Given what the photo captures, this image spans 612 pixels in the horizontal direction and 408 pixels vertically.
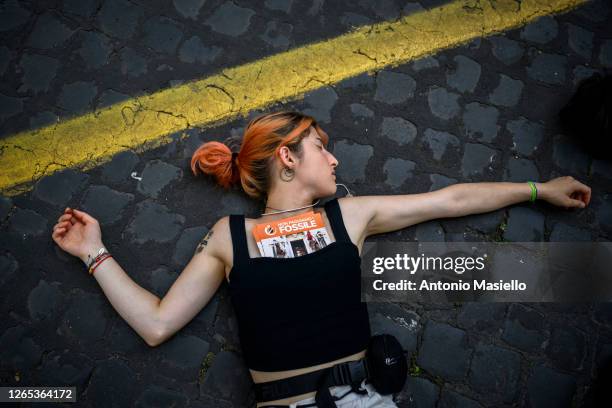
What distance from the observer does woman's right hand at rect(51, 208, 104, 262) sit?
3076mm

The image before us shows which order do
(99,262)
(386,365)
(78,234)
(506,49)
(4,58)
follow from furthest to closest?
(506,49) < (4,58) < (78,234) < (99,262) < (386,365)

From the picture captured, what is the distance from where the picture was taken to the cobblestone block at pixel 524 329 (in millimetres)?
3148

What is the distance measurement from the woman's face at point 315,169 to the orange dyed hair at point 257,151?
0.17 feet

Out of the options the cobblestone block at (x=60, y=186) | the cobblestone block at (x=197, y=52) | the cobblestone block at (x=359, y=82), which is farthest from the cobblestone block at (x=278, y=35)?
the cobblestone block at (x=60, y=186)

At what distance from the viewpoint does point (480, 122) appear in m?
3.44

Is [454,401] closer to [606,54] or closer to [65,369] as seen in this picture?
[65,369]

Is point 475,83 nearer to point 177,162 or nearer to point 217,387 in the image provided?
point 177,162

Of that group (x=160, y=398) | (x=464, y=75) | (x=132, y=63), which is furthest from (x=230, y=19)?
(x=160, y=398)

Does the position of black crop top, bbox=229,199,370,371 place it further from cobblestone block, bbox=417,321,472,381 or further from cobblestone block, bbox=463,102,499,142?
cobblestone block, bbox=463,102,499,142

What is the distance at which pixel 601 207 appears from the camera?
10.9 ft

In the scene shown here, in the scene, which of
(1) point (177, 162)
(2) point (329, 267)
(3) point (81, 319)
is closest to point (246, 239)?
(2) point (329, 267)

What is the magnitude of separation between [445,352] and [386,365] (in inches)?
25.2

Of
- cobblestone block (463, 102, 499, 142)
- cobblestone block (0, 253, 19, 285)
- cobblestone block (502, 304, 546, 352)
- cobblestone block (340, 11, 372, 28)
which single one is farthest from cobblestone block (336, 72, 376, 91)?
cobblestone block (0, 253, 19, 285)

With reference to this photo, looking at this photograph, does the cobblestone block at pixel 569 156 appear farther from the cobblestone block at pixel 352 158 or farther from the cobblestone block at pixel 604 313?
the cobblestone block at pixel 352 158
